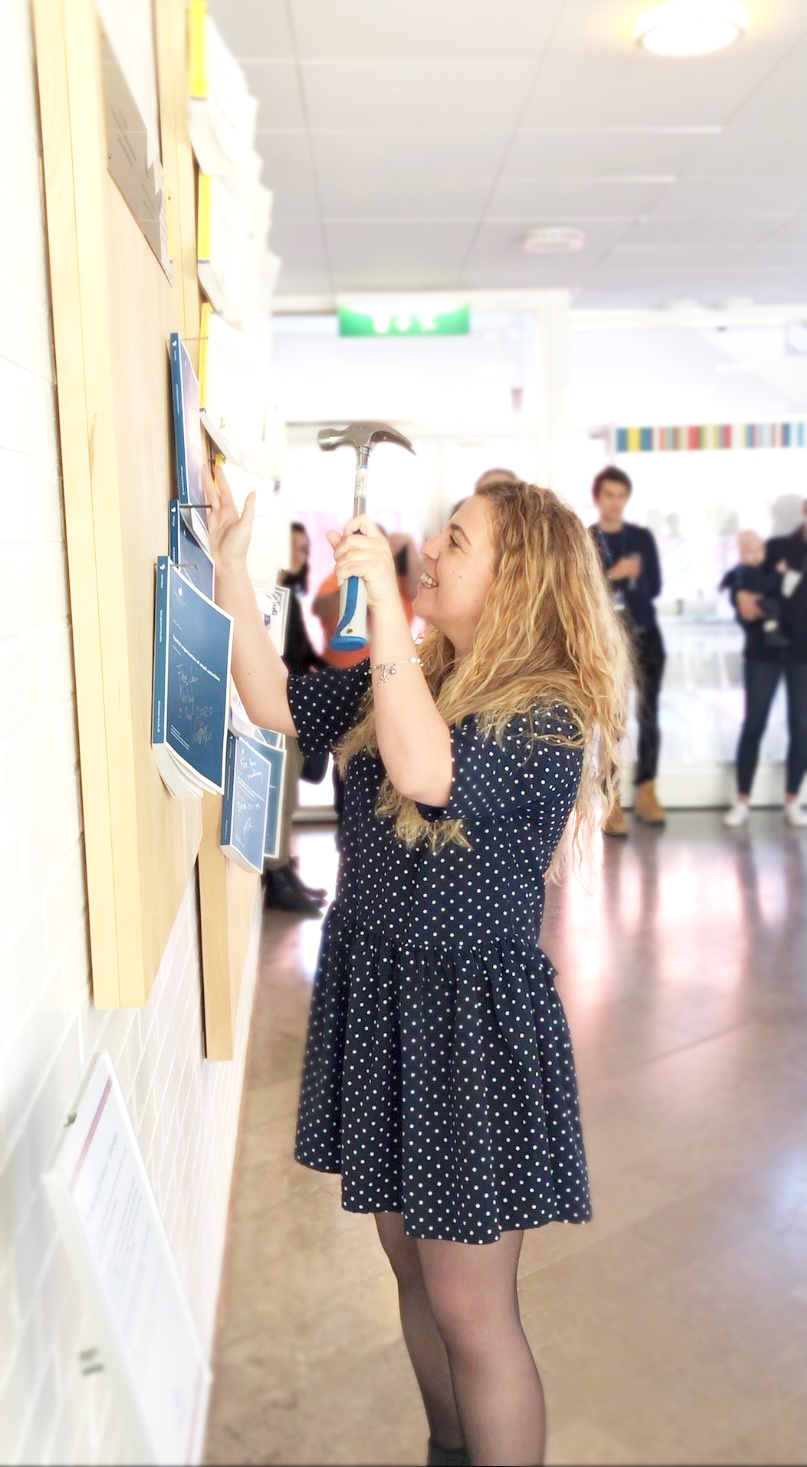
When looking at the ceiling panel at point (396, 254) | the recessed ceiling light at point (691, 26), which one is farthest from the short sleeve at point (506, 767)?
the ceiling panel at point (396, 254)

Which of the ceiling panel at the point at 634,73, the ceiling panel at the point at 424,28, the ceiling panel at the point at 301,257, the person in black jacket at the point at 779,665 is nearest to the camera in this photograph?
the ceiling panel at the point at 424,28

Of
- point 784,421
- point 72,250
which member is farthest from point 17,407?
point 784,421

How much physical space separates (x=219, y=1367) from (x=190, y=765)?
0.47 m

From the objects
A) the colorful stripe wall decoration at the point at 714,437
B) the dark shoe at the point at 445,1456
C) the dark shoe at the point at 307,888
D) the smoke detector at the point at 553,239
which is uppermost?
the smoke detector at the point at 553,239

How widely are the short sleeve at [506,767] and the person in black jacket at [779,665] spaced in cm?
408

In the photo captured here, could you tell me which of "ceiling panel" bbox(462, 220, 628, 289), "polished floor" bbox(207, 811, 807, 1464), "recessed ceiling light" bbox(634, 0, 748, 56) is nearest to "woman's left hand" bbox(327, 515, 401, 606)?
"polished floor" bbox(207, 811, 807, 1464)

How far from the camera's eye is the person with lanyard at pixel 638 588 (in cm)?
500

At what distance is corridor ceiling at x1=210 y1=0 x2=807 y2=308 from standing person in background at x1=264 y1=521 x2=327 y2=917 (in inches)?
52.5

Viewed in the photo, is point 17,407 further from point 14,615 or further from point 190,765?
point 190,765

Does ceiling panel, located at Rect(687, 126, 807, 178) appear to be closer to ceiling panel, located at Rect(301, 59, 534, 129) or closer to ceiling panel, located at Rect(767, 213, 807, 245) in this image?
ceiling panel, located at Rect(767, 213, 807, 245)

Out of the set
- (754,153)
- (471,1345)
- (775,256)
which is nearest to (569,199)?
(754,153)

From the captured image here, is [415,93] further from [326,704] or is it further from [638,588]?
[326,704]

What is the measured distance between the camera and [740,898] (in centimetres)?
381

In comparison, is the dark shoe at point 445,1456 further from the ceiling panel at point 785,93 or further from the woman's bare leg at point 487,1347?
the ceiling panel at point 785,93
